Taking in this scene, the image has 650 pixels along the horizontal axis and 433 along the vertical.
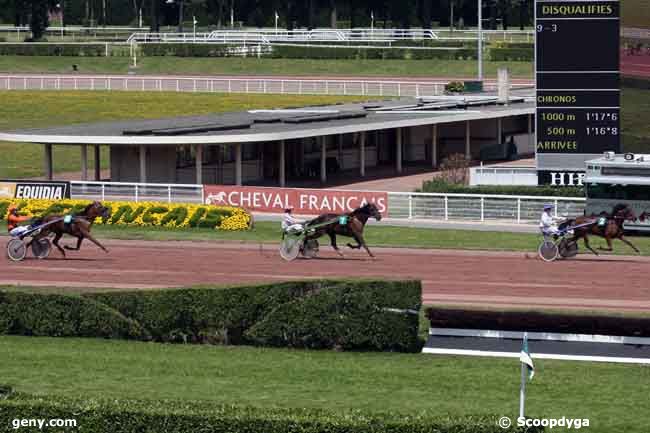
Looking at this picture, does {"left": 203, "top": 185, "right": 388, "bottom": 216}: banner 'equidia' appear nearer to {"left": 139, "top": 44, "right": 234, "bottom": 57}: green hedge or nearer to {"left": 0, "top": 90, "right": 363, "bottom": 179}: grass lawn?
{"left": 0, "top": 90, "right": 363, "bottom": 179}: grass lawn

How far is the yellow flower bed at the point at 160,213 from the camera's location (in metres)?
34.4

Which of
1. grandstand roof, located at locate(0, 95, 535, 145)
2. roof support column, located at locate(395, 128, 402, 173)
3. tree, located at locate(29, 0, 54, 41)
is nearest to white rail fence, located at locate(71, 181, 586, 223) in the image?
grandstand roof, located at locate(0, 95, 535, 145)

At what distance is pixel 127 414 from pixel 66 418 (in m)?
0.57

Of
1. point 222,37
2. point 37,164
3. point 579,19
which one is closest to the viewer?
point 579,19

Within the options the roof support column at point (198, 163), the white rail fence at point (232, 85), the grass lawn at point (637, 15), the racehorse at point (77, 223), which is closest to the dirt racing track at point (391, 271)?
the racehorse at point (77, 223)

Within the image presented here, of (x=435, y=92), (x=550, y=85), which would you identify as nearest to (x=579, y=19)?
(x=550, y=85)

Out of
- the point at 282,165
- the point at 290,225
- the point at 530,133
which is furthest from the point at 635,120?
the point at 530,133

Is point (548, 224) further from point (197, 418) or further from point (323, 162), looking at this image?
point (323, 162)

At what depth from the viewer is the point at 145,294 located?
64.3 ft

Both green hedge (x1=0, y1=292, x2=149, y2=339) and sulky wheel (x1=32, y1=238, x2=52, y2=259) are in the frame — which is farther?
sulky wheel (x1=32, y1=238, x2=52, y2=259)

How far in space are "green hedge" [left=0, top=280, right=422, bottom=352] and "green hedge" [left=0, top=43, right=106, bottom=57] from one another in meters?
68.6

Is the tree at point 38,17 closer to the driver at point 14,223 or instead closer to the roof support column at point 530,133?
the roof support column at point 530,133

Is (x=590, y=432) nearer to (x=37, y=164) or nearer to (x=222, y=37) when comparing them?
(x=37, y=164)

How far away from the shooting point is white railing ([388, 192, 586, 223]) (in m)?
33.8
